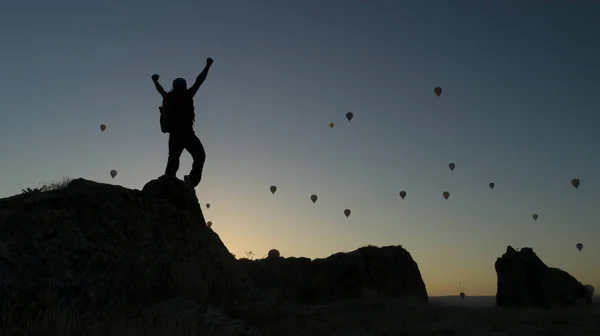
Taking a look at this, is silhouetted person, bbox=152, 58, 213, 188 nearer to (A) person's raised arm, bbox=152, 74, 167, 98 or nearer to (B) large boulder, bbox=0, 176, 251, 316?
(A) person's raised arm, bbox=152, 74, 167, 98

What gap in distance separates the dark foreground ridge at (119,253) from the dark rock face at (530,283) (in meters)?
21.8

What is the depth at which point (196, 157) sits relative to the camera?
41.6ft

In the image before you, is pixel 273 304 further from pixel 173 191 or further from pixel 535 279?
pixel 535 279

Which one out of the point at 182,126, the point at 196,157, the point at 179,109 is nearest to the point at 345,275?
the point at 196,157

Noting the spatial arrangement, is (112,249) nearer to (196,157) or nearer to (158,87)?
(196,157)

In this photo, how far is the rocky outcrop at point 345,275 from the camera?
21.8m

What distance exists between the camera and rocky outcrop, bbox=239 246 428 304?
21.8 m

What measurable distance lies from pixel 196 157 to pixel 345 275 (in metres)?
11.8

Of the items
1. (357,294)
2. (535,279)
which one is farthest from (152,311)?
(535,279)

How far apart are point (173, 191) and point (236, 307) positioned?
2.69 m

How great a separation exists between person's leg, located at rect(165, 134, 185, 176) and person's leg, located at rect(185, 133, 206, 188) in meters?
0.15

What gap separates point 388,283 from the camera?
23.2 m

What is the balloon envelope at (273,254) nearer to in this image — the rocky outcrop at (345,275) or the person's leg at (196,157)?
the rocky outcrop at (345,275)

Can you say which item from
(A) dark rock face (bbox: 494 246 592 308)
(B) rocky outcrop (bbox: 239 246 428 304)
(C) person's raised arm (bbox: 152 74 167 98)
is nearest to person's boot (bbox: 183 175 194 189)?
(C) person's raised arm (bbox: 152 74 167 98)
